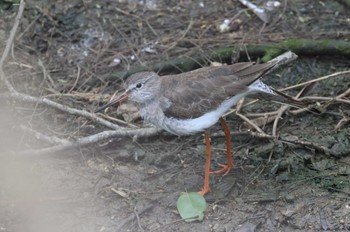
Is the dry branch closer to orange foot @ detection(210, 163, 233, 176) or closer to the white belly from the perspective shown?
orange foot @ detection(210, 163, 233, 176)

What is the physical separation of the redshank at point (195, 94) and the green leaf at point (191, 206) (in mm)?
209

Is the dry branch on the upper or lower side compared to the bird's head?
lower

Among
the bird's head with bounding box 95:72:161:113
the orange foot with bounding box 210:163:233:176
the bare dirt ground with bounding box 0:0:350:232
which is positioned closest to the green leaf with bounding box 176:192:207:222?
the bare dirt ground with bounding box 0:0:350:232

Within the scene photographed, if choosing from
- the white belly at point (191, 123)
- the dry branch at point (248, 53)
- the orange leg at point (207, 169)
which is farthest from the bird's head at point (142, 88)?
the dry branch at point (248, 53)

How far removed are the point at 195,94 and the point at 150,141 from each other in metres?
1.16

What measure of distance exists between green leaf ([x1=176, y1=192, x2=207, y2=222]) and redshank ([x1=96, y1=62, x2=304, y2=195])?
0.69ft

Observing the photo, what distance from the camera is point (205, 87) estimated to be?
5934mm

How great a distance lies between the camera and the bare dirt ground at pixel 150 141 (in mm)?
5746

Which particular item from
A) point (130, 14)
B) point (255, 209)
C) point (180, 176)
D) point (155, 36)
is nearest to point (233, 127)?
point (180, 176)

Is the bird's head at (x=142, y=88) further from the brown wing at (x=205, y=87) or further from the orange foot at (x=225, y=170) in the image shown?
the orange foot at (x=225, y=170)

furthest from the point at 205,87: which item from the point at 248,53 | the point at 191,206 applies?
the point at 248,53

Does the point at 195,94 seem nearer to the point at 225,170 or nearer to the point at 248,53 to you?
the point at 225,170

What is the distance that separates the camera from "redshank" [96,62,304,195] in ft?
19.2

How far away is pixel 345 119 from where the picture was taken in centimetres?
657
